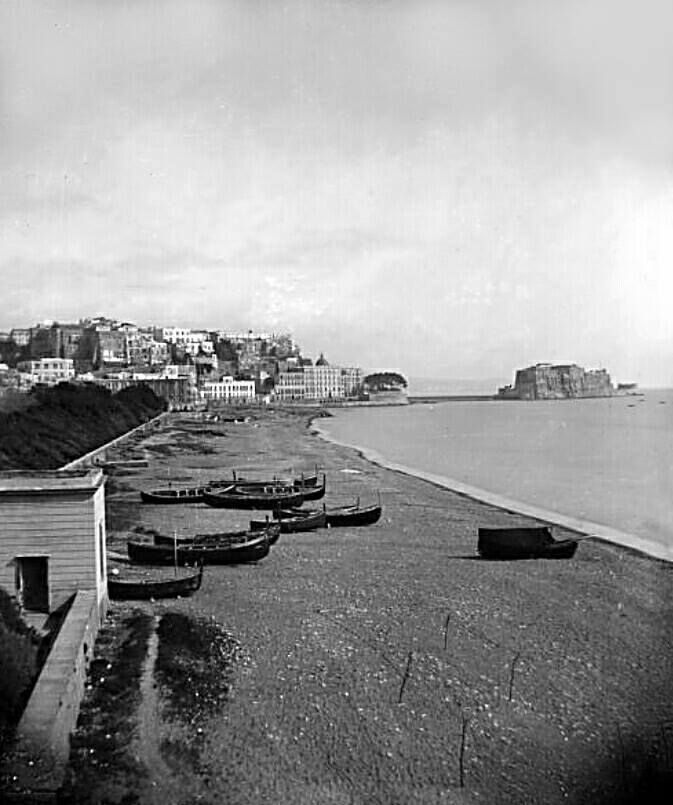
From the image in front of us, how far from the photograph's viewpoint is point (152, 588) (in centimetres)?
571

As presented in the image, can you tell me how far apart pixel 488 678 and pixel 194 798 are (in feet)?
6.24

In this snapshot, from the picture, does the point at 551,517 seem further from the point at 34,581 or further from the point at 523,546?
the point at 34,581

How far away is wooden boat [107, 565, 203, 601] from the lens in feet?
18.3

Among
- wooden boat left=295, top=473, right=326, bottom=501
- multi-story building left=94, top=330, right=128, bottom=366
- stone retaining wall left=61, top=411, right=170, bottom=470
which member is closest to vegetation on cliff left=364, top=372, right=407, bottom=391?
multi-story building left=94, top=330, right=128, bottom=366

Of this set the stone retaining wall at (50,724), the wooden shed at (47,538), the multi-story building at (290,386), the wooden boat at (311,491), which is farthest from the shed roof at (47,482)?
the multi-story building at (290,386)

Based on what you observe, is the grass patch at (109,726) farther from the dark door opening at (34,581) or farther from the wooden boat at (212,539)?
the wooden boat at (212,539)

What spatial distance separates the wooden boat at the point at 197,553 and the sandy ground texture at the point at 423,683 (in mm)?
182

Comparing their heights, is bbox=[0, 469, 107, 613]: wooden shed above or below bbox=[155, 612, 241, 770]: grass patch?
above

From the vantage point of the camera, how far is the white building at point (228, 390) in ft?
203

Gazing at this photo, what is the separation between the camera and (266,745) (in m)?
3.69

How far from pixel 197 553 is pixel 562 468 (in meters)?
13.3

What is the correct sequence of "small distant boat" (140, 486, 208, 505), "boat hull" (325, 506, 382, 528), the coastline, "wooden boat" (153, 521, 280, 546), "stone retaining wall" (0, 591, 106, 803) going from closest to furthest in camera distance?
"stone retaining wall" (0, 591, 106, 803) < "wooden boat" (153, 521, 280, 546) < the coastline < "boat hull" (325, 506, 382, 528) < "small distant boat" (140, 486, 208, 505)

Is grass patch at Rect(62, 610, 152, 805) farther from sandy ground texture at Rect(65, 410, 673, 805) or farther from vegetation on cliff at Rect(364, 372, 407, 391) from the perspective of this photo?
vegetation on cliff at Rect(364, 372, 407, 391)

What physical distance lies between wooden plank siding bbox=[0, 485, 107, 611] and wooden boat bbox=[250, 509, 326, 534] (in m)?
3.81
